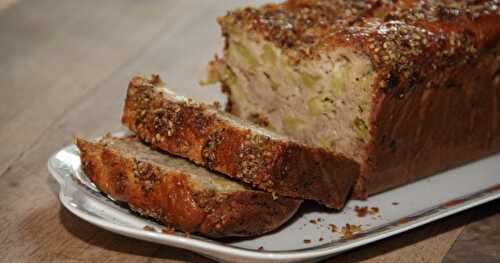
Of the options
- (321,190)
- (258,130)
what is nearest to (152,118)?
(258,130)

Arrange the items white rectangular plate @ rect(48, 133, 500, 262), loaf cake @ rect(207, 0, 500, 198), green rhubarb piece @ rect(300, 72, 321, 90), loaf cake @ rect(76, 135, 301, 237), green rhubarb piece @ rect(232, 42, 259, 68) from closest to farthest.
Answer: white rectangular plate @ rect(48, 133, 500, 262), loaf cake @ rect(76, 135, 301, 237), loaf cake @ rect(207, 0, 500, 198), green rhubarb piece @ rect(300, 72, 321, 90), green rhubarb piece @ rect(232, 42, 259, 68)

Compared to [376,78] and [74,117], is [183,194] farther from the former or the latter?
[74,117]

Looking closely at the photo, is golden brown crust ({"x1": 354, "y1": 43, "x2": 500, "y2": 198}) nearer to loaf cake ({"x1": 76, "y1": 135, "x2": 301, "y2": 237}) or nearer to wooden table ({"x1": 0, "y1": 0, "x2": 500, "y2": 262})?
wooden table ({"x1": 0, "y1": 0, "x2": 500, "y2": 262})

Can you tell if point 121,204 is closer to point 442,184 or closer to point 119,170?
point 119,170

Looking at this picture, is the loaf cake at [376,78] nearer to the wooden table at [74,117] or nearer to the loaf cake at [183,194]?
the wooden table at [74,117]

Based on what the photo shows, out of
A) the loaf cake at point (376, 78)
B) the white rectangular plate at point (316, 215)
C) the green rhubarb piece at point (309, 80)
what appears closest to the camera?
the white rectangular plate at point (316, 215)

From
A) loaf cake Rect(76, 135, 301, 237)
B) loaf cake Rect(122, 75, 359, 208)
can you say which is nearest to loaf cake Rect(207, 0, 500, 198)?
loaf cake Rect(122, 75, 359, 208)

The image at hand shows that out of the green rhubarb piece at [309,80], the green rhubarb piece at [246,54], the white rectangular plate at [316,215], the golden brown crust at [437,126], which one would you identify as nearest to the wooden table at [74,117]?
the white rectangular plate at [316,215]

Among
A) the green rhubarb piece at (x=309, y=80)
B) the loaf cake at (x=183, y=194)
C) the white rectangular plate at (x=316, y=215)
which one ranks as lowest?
the white rectangular plate at (x=316, y=215)
